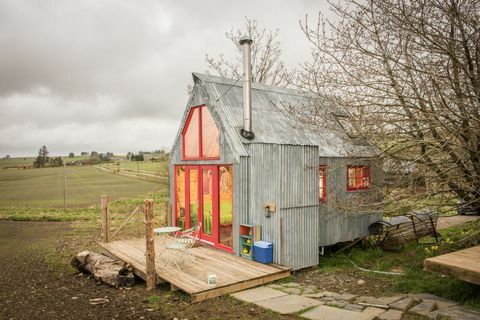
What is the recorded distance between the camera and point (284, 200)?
916 centimetres

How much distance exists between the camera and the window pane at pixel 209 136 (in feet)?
34.3

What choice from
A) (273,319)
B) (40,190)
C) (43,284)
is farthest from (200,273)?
(40,190)

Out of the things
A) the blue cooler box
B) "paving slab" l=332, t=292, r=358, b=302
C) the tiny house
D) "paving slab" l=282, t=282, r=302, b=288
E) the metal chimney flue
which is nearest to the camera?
"paving slab" l=332, t=292, r=358, b=302

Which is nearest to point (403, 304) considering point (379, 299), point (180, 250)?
point (379, 299)

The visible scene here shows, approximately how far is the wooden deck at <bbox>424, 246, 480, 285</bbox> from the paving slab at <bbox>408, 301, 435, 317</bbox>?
2.16ft

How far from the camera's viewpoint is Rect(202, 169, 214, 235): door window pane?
35.2 feet

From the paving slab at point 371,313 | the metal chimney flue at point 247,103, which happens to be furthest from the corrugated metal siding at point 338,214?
the paving slab at point 371,313

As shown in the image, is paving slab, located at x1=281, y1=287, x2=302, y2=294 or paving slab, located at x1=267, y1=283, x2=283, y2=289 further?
paving slab, located at x1=267, y1=283, x2=283, y2=289

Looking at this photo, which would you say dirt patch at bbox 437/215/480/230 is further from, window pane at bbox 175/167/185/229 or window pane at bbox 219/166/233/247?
window pane at bbox 175/167/185/229

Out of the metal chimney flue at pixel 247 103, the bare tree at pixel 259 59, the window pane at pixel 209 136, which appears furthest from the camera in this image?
the bare tree at pixel 259 59

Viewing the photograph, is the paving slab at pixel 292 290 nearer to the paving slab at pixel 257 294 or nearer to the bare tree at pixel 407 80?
the paving slab at pixel 257 294

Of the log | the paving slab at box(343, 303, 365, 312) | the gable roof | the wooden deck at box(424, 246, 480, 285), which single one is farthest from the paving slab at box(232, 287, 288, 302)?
the gable roof

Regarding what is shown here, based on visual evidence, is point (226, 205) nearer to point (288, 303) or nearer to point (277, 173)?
point (277, 173)

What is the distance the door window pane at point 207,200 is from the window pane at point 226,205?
511 millimetres
